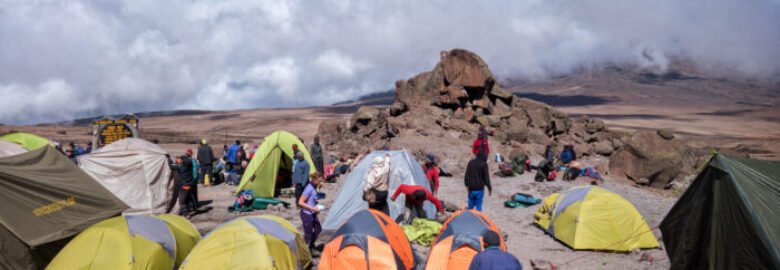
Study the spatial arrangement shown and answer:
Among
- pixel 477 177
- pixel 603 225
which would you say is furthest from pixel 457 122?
pixel 603 225

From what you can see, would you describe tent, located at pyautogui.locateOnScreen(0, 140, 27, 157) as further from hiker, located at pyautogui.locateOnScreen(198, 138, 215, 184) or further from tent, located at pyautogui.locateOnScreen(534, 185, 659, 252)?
tent, located at pyautogui.locateOnScreen(534, 185, 659, 252)

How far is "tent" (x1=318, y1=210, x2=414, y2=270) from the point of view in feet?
19.3

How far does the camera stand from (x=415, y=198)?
7.85 meters

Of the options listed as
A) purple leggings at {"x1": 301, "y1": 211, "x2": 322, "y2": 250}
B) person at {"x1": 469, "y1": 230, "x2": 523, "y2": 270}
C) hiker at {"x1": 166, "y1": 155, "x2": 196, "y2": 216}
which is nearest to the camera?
person at {"x1": 469, "y1": 230, "x2": 523, "y2": 270}

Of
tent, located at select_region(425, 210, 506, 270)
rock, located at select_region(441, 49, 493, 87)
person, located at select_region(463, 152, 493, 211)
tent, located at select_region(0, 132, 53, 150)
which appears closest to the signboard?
tent, located at select_region(0, 132, 53, 150)

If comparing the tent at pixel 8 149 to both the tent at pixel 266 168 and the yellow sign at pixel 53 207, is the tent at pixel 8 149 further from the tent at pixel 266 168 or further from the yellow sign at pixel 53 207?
the tent at pixel 266 168

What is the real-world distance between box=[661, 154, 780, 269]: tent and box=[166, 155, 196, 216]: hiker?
32.0 feet

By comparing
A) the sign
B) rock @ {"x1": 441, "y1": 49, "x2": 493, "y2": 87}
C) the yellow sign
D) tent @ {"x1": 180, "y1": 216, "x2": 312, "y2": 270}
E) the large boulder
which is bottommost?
the large boulder

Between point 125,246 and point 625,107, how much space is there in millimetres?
112896

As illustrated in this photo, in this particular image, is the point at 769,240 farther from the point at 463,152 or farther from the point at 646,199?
the point at 463,152

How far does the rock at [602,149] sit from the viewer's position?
2431cm

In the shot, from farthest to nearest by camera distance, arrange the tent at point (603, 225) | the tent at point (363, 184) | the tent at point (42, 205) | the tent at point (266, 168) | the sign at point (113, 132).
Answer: the sign at point (113, 132) → the tent at point (266, 168) → the tent at point (363, 184) → the tent at point (603, 225) → the tent at point (42, 205)

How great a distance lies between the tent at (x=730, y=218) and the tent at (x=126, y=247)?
6789 mm

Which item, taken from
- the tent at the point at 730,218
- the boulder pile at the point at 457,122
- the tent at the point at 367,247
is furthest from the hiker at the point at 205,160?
the tent at the point at 730,218
